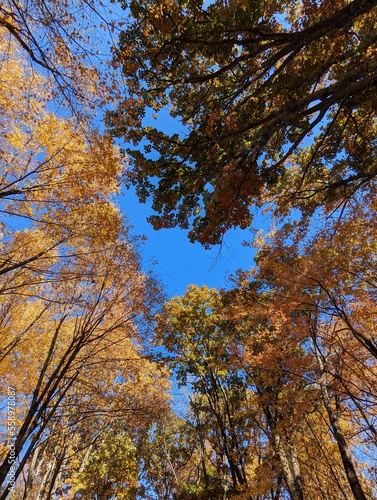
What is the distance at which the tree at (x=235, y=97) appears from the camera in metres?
4.61

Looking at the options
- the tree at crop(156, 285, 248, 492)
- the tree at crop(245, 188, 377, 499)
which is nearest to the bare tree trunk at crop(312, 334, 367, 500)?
the tree at crop(245, 188, 377, 499)

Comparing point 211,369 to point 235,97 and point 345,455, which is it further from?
point 235,97

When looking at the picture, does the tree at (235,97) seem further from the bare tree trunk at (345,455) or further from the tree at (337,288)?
the bare tree trunk at (345,455)

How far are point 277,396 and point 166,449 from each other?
615cm

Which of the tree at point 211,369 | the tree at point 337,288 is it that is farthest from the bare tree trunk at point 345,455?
the tree at point 211,369

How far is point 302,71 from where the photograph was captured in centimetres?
557

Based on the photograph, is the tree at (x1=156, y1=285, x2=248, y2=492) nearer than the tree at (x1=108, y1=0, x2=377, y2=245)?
No

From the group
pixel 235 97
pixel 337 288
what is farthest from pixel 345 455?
pixel 235 97

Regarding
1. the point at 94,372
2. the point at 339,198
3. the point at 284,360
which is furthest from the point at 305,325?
the point at 94,372

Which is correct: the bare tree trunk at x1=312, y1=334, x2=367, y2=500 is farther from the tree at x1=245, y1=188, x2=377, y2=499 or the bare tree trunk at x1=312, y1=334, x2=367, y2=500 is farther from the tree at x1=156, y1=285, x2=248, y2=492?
the tree at x1=156, y1=285, x2=248, y2=492

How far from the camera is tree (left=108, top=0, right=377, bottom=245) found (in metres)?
4.61

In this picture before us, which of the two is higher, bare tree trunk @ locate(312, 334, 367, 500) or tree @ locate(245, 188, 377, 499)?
tree @ locate(245, 188, 377, 499)

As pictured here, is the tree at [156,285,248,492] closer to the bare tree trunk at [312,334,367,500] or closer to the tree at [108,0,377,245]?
the bare tree trunk at [312,334,367,500]

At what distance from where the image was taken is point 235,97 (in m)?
5.39
